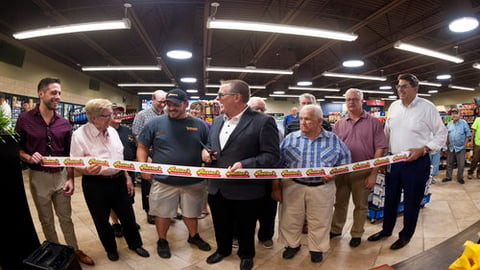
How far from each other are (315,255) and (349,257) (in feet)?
1.29

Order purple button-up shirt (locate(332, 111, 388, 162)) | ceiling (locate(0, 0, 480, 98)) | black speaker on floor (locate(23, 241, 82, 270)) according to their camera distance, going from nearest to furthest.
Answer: black speaker on floor (locate(23, 241, 82, 270)) < purple button-up shirt (locate(332, 111, 388, 162)) < ceiling (locate(0, 0, 480, 98))

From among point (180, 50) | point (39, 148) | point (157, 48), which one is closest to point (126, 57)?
point (157, 48)

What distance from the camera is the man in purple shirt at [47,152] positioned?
226cm

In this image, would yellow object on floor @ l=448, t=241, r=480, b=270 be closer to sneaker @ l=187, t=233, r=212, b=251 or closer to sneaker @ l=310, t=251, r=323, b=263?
sneaker @ l=310, t=251, r=323, b=263

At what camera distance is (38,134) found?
7.46ft

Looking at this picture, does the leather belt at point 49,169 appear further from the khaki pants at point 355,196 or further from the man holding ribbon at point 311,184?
the khaki pants at point 355,196

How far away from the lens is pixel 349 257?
8.80 feet

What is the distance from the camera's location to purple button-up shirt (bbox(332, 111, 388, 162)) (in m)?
2.79

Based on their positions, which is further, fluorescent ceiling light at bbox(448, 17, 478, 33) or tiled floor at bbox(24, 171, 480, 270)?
fluorescent ceiling light at bbox(448, 17, 478, 33)

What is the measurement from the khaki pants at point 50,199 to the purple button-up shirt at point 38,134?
0.12 metres

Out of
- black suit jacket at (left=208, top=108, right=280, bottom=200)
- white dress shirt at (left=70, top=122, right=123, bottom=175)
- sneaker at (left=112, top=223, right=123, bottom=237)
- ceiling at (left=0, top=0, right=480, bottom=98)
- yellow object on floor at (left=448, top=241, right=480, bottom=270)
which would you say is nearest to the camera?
yellow object on floor at (left=448, top=241, right=480, bottom=270)

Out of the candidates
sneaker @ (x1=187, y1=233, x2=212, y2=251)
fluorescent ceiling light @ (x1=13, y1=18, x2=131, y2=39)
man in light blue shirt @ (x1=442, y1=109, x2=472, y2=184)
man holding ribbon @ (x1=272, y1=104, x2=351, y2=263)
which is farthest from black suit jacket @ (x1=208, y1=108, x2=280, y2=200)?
man in light blue shirt @ (x1=442, y1=109, x2=472, y2=184)

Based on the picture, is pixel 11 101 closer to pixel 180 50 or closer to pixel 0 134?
pixel 180 50

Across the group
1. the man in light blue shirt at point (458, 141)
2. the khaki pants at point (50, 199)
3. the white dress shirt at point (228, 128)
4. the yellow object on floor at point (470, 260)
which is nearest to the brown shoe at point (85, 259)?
the khaki pants at point (50, 199)
